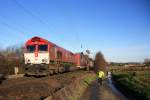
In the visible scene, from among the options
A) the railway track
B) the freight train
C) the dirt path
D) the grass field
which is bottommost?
the dirt path

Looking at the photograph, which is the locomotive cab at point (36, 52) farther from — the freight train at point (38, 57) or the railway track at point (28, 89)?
the railway track at point (28, 89)

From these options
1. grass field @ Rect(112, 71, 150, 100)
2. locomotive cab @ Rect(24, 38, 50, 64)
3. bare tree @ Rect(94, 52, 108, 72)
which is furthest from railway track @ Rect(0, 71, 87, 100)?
bare tree @ Rect(94, 52, 108, 72)

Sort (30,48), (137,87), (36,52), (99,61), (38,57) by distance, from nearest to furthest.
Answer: (137,87)
(38,57)
(36,52)
(30,48)
(99,61)

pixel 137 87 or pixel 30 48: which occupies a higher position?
pixel 30 48

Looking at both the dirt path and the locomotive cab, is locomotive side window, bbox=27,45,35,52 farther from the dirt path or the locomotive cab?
the dirt path

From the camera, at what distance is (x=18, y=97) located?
15.5m

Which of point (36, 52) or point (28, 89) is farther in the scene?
point (36, 52)

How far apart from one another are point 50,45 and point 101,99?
1139 cm

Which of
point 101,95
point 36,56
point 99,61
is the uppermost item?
point 99,61

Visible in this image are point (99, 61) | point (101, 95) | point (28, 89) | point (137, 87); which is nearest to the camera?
point (28, 89)

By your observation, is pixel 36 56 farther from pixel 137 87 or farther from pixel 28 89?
pixel 28 89

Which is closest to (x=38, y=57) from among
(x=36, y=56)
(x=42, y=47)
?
(x=36, y=56)

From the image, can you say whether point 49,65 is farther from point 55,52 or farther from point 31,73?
point 55,52

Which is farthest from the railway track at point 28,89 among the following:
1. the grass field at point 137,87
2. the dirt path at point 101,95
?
the grass field at point 137,87
